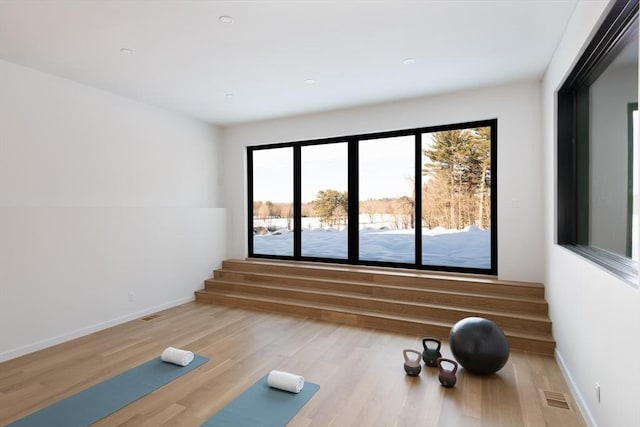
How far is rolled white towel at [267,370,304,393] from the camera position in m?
2.63

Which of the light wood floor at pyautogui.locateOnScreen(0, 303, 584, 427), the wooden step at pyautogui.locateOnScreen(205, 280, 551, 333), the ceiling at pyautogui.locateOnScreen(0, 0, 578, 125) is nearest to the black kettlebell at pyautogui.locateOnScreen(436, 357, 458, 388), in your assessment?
the light wood floor at pyautogui.locateOnScreen(0, 303, 584, 427)

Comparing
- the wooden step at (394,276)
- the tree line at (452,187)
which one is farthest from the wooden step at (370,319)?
the tree line at (452,187)

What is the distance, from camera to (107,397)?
8.48 ft

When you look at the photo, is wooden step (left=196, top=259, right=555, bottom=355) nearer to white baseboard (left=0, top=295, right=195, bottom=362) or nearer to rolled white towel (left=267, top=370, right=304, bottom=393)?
white baseboard (left=0, top=295, right=195, bottom=362)

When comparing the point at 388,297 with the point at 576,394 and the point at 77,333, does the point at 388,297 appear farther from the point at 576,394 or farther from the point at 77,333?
the point at 77,333

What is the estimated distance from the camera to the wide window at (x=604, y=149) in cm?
186

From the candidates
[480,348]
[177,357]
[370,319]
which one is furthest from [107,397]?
[480,348]

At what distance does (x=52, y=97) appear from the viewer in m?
3.76

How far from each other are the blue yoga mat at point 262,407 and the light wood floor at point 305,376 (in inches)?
2.6

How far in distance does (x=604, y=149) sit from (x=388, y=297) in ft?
9.13

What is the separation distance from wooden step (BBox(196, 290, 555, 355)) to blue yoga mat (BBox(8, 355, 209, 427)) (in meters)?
1.63

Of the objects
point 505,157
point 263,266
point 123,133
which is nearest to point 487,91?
point 505,157

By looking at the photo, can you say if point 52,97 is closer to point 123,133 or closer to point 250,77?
point 123,133

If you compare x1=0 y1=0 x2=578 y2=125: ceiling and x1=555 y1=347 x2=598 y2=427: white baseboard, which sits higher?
x1=0 y1=0 x2=578 y2=125: ceiling
